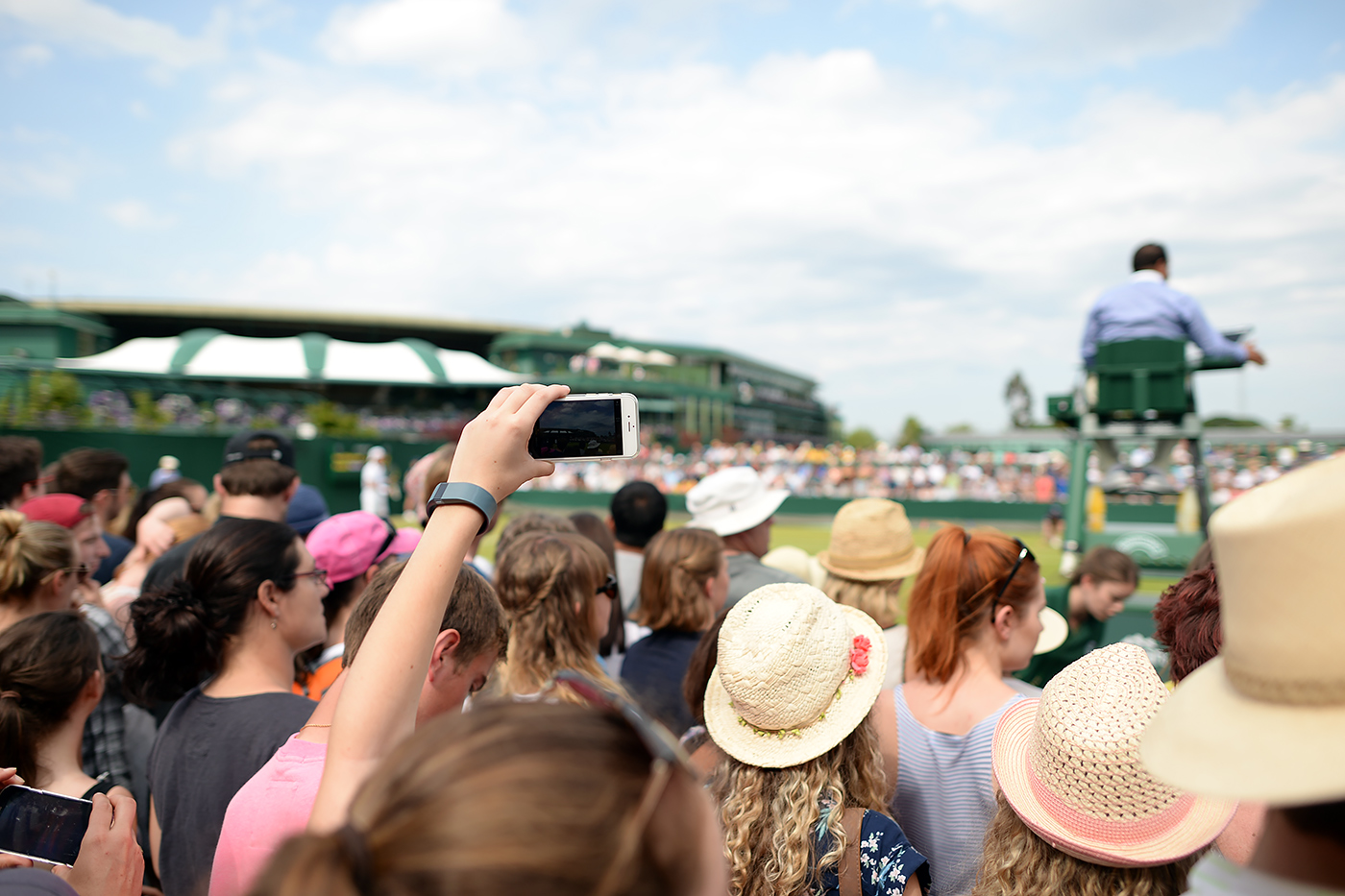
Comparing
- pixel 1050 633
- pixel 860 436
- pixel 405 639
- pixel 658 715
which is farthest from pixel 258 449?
pixel 860 436

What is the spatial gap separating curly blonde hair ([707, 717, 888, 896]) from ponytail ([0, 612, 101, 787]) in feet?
6.27

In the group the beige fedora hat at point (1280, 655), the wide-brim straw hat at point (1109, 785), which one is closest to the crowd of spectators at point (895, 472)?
the wide-brim straw hat at point (1109, 785)

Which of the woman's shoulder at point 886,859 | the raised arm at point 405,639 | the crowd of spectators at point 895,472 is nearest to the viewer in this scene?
the raised arm at point 405,639

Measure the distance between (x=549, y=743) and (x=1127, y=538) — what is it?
Answer: 6.01m

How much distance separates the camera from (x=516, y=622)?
303cm

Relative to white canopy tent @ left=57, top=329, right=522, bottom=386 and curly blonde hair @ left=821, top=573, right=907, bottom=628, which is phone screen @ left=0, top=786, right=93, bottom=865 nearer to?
curly blonde hair @ left=821, top=573, right=907, bottom=628

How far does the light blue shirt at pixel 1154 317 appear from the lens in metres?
5.39

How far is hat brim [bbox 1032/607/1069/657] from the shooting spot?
11.3ft

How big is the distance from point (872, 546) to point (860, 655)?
163 centimetres

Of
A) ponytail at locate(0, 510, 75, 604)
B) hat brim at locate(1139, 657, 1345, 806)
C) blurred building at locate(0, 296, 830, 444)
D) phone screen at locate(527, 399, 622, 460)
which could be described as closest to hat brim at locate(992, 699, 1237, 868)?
hat brim at locate(1139, 657, 1345, 806)

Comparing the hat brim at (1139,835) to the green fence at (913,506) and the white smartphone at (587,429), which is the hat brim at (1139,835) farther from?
the green fence at (913,506)

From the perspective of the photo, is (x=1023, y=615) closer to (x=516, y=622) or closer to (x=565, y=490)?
(x=516, y=622)

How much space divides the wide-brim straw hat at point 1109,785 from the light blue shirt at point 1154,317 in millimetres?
4581

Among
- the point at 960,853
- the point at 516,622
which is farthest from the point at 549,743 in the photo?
the point at 516,622
